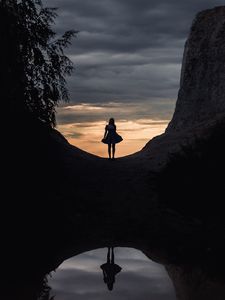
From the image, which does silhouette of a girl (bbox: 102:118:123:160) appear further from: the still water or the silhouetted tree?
the still water

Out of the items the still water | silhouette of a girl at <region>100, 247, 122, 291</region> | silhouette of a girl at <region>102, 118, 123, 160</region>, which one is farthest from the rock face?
silhouette of a girl at <region>100, 247, 122, 291</region>

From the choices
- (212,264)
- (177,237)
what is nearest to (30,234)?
(177,237)

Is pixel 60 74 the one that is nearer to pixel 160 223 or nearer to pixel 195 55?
pixel 160 223

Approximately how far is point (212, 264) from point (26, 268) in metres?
4.01

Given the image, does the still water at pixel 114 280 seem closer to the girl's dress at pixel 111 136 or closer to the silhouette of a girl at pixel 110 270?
the silhouette of a girl at pixel 110 270

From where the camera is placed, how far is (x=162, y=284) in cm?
1170

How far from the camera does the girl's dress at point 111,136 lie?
31594mm

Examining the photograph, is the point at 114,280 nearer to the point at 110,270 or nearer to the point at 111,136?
the point at 110,270

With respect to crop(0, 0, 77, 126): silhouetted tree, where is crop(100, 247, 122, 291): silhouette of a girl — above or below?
below

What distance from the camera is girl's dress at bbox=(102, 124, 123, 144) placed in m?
31.6

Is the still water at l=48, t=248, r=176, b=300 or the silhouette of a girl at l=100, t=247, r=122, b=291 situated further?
the silhouette of a girl at l=100, t=247, r=122, b=291

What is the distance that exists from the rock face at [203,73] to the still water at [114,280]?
26.3 metres

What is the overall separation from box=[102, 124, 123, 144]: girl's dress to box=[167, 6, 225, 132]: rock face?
9.78m

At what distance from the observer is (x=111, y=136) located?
3167 cm
